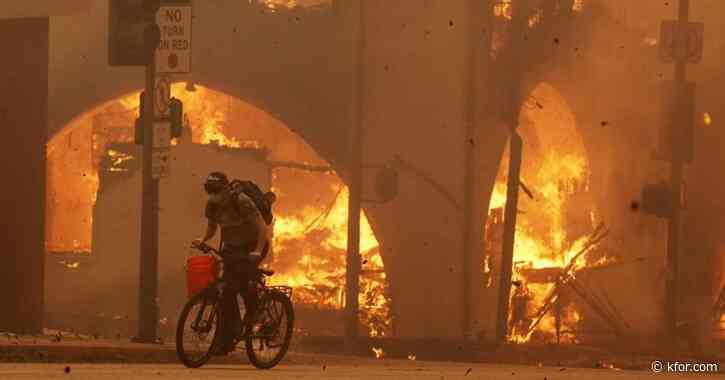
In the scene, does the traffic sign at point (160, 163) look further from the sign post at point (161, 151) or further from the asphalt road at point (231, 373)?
the asphalt road at point (231, 373)

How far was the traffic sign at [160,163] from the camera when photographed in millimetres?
16906

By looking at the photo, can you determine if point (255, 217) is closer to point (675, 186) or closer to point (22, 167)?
point (22, 167)

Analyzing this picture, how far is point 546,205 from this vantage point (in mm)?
29578

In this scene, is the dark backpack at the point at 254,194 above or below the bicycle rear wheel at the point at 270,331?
above

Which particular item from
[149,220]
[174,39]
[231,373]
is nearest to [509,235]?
[149,220]

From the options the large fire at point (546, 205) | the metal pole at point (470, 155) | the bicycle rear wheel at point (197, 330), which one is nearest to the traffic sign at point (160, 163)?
the bicycle rear wheel at point (197, 330)

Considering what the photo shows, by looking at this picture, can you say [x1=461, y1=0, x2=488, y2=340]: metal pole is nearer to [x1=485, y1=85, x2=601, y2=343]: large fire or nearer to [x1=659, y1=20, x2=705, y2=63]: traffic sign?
[x1=485, y1=85, x2=601, y2=343]: large fire

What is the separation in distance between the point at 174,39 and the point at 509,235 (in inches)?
A: 489

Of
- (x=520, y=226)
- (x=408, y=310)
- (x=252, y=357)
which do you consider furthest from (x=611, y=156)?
(x=252, y=357)

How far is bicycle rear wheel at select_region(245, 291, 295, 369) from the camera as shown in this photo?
1258 centimetres

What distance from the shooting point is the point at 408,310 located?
28.9 meters

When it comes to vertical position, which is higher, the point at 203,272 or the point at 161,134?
the point at 161,134

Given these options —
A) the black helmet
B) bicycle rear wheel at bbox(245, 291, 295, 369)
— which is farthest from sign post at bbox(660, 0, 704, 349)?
the black helmet

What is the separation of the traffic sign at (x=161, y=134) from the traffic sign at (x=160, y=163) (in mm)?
57
